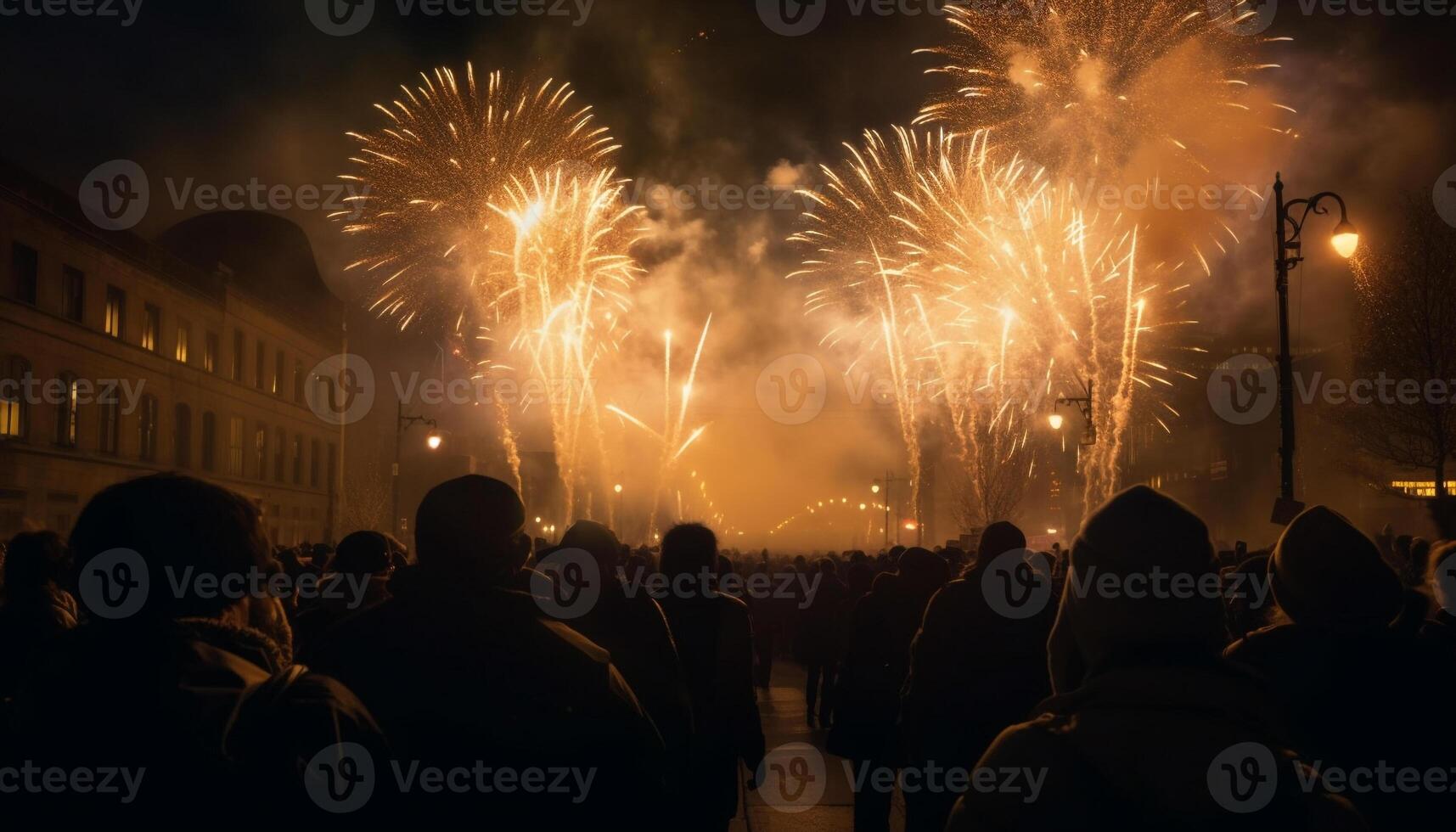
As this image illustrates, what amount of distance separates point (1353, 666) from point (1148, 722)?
74.4 inches

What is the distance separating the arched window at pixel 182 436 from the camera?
40.6 m

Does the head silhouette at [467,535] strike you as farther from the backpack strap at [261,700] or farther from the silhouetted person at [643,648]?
the silhouetted person at [643,648]

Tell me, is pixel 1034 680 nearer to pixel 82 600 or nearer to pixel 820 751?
pixel 82 600

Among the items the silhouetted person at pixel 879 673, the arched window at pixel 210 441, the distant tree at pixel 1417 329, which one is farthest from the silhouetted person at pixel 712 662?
the arched window at pixel 210 441

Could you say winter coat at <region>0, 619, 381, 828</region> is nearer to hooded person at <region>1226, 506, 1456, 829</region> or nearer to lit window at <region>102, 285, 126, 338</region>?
hooded person at <region>1226, 506, 1456, 829</region>

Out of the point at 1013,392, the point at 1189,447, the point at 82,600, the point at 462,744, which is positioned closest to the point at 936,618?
the point at 462,744

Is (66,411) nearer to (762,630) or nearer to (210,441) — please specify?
(210,441)

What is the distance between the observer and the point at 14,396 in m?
31.2

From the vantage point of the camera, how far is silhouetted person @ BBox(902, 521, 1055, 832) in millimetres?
5641

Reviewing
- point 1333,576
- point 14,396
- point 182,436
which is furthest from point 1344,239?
point 182,436

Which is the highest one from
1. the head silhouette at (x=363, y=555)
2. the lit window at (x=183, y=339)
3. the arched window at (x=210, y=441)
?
the lit window at (x=183, y=339)

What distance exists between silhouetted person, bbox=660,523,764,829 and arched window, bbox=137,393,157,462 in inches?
1460

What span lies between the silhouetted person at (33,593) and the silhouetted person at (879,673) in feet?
15.3

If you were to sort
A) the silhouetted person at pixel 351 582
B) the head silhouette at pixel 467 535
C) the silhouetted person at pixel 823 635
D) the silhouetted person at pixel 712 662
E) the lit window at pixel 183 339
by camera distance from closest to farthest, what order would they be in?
the head silhouette at pixel 467 535, the silhouetted person at pixel 351 582, the silhouetted person at pixel 712 662, the silhouetted person at pixel 823 635, the lit window at pixel 183 339
